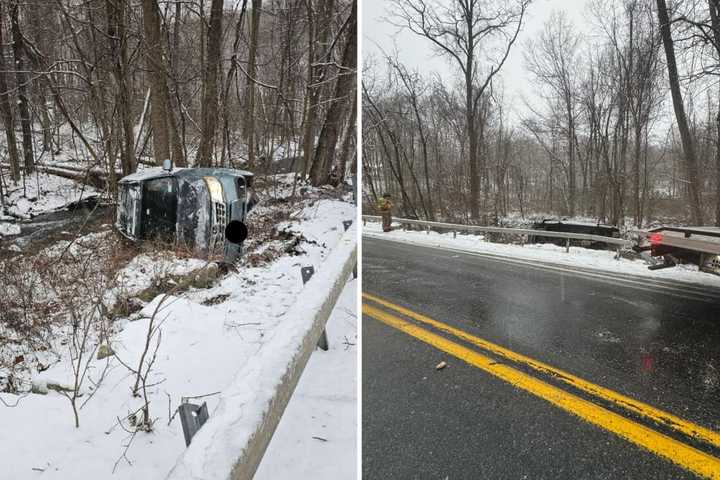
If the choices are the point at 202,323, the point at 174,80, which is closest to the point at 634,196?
the point at 202,323

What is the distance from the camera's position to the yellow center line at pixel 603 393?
652 millimetres

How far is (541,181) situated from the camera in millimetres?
2910

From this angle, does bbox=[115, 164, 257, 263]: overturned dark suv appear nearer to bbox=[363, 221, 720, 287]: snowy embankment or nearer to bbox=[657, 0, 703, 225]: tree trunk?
bbox=[363, 221, 720, 287]: snowy embankment

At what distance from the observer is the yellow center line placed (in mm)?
652

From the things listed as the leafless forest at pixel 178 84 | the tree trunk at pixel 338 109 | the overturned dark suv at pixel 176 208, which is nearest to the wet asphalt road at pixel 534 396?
the overturned dark suv at pixel 176 208

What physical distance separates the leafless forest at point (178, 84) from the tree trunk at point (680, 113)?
7.74ft

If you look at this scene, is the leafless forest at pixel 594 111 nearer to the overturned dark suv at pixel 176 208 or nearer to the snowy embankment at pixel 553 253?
the snowy embankment at pixel 553 253

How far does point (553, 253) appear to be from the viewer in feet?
9.05

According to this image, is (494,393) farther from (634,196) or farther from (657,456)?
(634,196)

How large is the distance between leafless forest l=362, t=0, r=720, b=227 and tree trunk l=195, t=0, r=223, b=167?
2.17 m

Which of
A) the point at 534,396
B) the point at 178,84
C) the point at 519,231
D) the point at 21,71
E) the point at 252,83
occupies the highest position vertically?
the point at 252,83

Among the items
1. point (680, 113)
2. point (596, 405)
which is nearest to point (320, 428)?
point (596, 405)

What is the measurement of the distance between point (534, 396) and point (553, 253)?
212cm

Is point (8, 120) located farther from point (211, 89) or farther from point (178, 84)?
point (211, 89)
